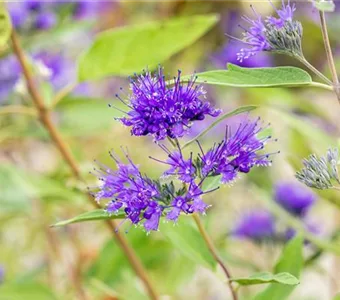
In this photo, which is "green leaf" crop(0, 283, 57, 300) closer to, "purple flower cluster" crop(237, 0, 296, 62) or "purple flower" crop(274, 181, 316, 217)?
"purple flower" crop(274, 181, 316, 217)

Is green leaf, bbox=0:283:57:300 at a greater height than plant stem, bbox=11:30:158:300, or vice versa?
plant stem, bbox=11:30:158:300

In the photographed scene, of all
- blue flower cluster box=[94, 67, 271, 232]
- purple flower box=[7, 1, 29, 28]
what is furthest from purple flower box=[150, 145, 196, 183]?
purple flower box=[7, 1, 29, 28]

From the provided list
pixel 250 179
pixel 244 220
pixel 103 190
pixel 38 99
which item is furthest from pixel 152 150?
pixel 103 190

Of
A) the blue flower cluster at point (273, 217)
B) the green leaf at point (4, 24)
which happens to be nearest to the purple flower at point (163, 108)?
the green leaf at point (4, 24)

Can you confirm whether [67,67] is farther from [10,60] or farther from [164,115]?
[164,115]

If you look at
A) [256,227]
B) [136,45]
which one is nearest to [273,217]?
[256,227]

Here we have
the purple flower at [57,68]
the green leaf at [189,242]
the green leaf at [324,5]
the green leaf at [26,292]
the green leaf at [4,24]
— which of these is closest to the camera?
the green leaf at [324,5]

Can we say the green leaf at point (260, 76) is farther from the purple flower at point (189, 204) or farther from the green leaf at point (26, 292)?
the green leaf at point (26, 292)
